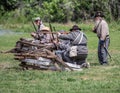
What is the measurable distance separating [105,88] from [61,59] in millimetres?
3794

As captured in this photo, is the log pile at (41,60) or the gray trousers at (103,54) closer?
the log pile at (41,60)

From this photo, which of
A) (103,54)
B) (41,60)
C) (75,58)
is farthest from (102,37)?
(41,60)

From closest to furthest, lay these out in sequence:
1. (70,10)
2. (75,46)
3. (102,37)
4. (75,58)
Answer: (75,46), (75,58), (102,37), (70,10)

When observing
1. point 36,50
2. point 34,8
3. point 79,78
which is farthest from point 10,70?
point 34,8

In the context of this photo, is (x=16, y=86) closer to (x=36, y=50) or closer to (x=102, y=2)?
(x=36, y=50)

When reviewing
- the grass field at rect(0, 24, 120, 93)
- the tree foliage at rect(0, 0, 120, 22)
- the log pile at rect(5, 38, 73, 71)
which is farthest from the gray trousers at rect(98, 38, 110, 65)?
the tree foliage at rect(0, 0, 120, 22)

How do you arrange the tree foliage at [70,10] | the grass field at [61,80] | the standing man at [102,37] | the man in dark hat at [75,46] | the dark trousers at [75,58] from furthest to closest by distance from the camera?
the tree foliage at [70,10], the standing man at [102,37], the dark trousers at [75,58], the man in dark hat at [75,46], the grass field at [61,80]

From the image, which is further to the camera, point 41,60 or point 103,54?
point 103,54

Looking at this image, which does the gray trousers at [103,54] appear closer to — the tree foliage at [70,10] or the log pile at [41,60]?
the log pile at [41,60]

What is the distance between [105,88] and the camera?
1152cm

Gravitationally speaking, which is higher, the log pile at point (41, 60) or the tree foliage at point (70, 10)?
the log pile at point (41, 60)

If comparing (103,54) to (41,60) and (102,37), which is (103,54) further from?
(41,60)

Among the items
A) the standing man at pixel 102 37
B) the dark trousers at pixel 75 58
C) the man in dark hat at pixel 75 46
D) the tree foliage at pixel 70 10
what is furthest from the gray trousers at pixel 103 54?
the tree foliage at pixel 70 10

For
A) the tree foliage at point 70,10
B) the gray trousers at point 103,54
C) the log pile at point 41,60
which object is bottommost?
the tree foliage at point 70,10
